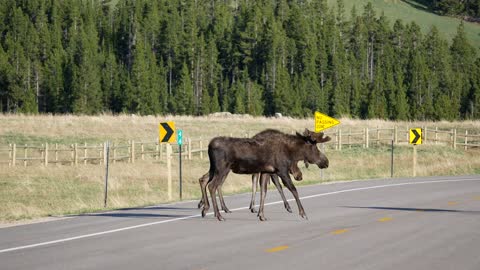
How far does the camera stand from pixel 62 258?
11820mm

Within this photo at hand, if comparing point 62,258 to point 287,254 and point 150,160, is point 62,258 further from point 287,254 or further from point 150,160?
point 150,160

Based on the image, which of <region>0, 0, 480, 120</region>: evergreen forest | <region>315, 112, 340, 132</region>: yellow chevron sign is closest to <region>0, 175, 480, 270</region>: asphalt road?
<region>315, 112, 340, 132</region>: yellow chevron sign

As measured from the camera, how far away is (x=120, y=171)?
39656 millimetres

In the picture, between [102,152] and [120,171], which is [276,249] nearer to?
[120,171]

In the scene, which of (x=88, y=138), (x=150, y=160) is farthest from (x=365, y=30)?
(x=150, y=160)

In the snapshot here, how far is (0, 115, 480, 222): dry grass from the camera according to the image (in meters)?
26.5

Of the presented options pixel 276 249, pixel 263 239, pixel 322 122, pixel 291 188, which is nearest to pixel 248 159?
pixel 291 188

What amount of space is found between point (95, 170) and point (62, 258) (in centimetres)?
2939

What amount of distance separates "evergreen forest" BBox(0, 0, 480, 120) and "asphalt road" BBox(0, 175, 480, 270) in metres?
98.3

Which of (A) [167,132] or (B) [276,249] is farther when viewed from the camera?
(A) [167,132]

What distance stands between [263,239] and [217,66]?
390ft

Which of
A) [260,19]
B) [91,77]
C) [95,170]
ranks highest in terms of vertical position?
[260,19]

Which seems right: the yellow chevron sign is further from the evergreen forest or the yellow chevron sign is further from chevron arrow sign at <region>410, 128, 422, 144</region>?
the evergreen forest

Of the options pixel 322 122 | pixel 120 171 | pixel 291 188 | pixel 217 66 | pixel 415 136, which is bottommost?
pixel 120 171
